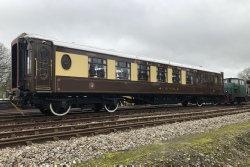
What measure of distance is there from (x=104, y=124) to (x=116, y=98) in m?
4.70

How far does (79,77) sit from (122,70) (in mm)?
2968

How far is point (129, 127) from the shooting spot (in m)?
Result: 8.85

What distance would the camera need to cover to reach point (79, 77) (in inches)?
474

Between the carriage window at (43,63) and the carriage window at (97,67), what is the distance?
2.28m

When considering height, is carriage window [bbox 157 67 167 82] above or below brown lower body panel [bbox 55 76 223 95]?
above

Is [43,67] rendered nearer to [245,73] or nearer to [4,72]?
[4,72]

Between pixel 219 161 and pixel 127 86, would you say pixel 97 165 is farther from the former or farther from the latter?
pixel 127 86

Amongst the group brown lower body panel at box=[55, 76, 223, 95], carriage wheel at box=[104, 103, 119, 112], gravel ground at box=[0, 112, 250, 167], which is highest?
brown lower body panel at box=[55, 76, 223, 95]

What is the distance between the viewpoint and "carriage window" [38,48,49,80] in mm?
10813

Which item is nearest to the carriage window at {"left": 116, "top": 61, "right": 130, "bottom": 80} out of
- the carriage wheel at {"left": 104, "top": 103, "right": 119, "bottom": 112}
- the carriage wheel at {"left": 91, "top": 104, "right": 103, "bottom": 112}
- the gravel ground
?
the carriage wheel at {"left": 104, "top": 103, "right": 119, "bottom": 112}

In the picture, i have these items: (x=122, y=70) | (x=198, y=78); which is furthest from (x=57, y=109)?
(x=198, y=78)

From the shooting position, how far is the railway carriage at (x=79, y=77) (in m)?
10.9

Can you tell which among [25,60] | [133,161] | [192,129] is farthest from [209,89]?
[133,161]

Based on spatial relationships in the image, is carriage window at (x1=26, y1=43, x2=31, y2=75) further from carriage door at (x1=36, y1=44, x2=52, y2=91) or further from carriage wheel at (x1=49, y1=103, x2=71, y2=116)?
carriage wheel at (x1=49, y1=103, x2=71, y2=116)
